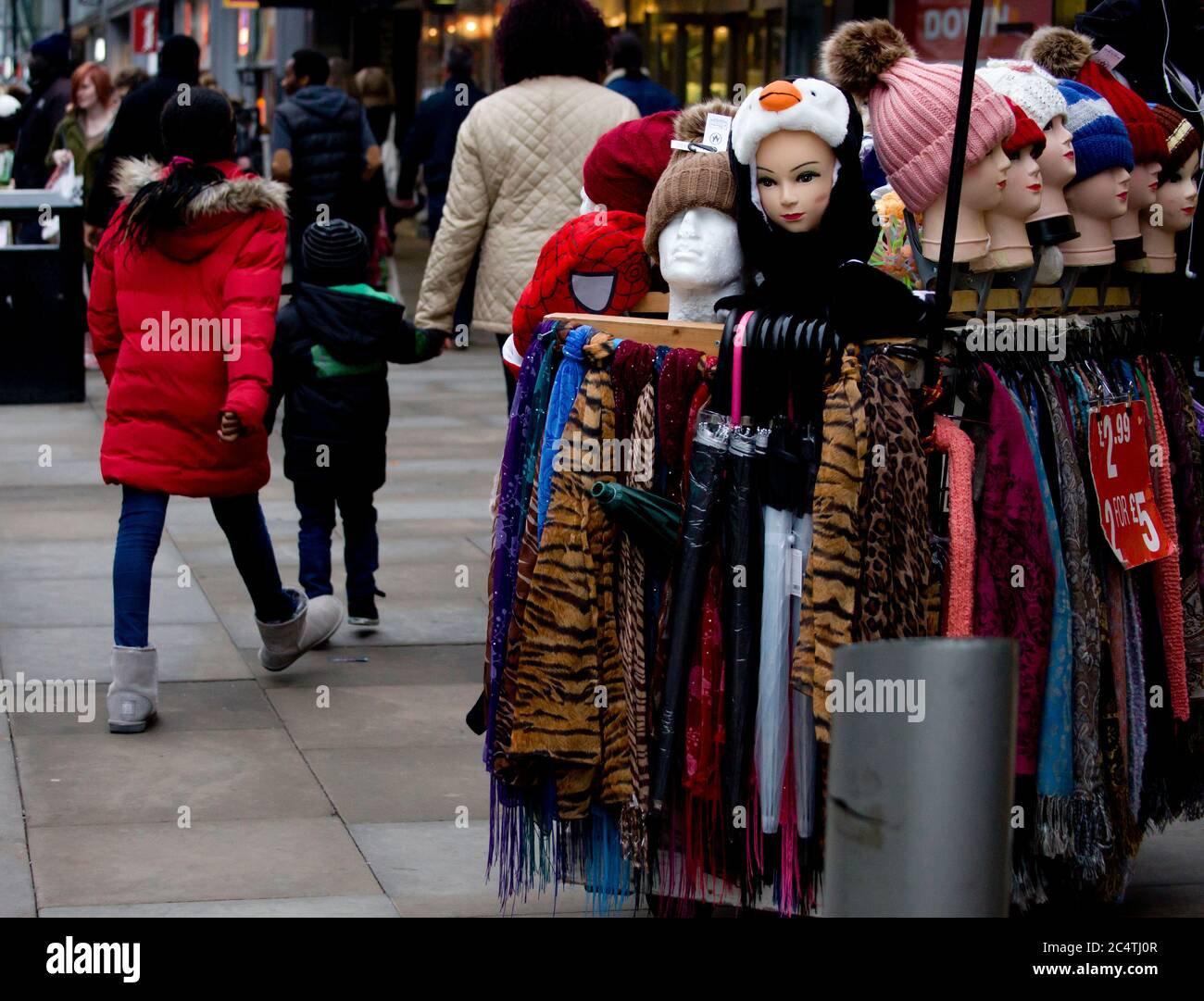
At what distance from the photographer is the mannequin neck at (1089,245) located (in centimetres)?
423

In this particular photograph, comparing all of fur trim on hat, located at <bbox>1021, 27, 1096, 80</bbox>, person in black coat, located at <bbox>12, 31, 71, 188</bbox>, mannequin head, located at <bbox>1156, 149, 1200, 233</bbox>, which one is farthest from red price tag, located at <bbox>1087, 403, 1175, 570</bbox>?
person in black coat, located at <bbox>12, 31, 71, 188</bbox>

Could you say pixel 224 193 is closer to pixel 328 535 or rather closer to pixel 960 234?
pixel 328 535

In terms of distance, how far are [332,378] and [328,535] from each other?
1.85 feet

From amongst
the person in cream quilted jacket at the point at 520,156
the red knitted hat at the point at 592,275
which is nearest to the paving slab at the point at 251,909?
the red knitted hat at the point at 592,275

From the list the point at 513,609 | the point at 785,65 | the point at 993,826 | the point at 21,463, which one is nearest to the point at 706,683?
the point at 513,609

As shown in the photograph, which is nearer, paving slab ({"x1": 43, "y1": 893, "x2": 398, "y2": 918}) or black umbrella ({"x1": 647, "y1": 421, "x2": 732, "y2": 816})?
black umbrella ({"x1": 647, "y1": 421, "x2": 732, "y2": 816})

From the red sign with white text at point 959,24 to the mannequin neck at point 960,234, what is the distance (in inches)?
307

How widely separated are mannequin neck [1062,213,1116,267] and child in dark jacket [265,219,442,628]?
2.84 metres

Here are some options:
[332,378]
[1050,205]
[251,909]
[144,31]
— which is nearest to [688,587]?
[1050,205]

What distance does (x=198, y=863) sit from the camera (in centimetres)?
453

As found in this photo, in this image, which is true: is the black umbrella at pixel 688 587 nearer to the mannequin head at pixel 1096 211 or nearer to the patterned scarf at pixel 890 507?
the patterned scarf at pixel 890 507

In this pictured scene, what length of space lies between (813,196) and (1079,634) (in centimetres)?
104

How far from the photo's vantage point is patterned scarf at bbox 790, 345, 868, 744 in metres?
3.52

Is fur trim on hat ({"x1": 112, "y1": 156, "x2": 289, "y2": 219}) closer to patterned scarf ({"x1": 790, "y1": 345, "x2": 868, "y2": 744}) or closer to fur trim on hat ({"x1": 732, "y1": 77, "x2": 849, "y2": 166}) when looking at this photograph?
fur trim on hat ({"x1": 732, "y1": 77, "x2": 849, "y2": 166})
